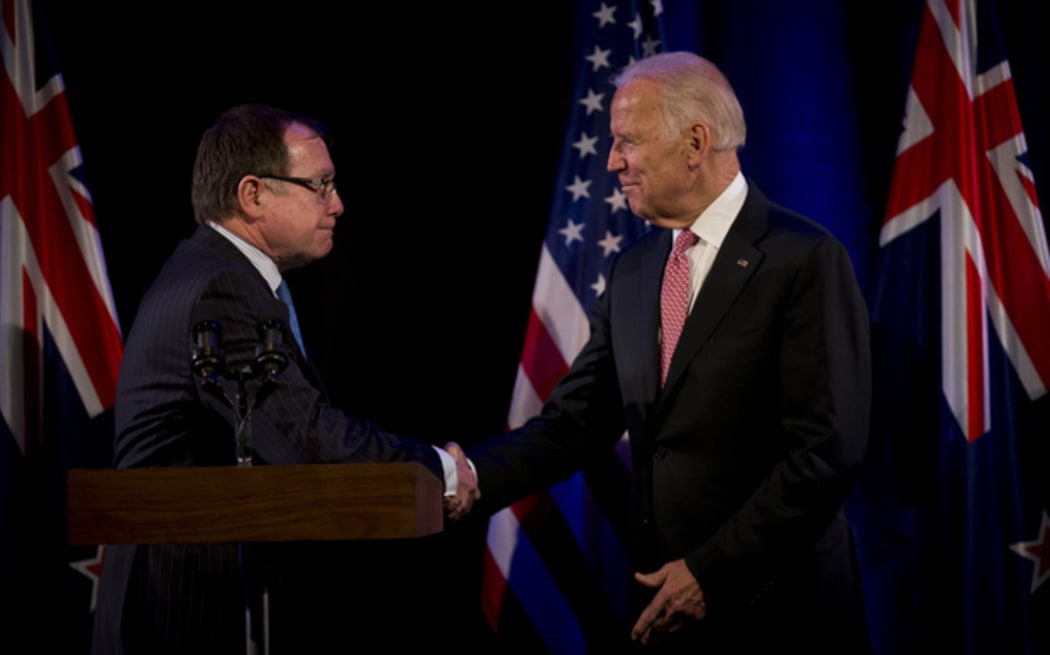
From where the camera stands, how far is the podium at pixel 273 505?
1.90 m

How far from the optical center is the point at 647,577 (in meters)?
2.67

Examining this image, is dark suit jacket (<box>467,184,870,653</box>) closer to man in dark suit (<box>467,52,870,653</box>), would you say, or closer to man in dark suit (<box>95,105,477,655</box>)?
man in dark suit (<box>467,52,870,653</box>)

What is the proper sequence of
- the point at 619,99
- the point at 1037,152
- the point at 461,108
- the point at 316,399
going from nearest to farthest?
the point at 316,399 → the point at 619,99 → the point at 1037,152 → the point at 461,108

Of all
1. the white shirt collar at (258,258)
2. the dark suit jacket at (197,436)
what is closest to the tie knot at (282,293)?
the white shirt collar at (258,258)

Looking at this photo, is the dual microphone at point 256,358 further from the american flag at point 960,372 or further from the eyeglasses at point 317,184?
the american flag at point 960,372

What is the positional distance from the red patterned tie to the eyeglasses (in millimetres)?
973

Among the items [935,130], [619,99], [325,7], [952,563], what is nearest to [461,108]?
[325,7]

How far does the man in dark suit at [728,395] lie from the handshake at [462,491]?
0.06m

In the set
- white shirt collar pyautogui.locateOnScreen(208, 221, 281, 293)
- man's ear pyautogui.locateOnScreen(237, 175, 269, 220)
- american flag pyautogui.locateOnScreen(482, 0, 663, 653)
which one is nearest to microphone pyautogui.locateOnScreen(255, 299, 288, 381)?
white shirt collar pyautogui.locateOnScreen(208, 221, 281, 293)

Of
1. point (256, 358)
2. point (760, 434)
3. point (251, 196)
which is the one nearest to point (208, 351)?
point (256, 358)

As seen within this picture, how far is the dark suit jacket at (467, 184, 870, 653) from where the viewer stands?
2600 mm

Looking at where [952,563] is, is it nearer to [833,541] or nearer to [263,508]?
[833,541]

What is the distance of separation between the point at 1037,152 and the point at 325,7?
2.60m

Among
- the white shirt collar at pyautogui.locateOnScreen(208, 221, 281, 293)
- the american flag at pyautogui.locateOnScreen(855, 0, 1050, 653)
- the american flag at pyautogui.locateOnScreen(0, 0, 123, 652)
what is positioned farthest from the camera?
the american flag at pyautogui.locateOnScreen(0, 0, 123, 652)
